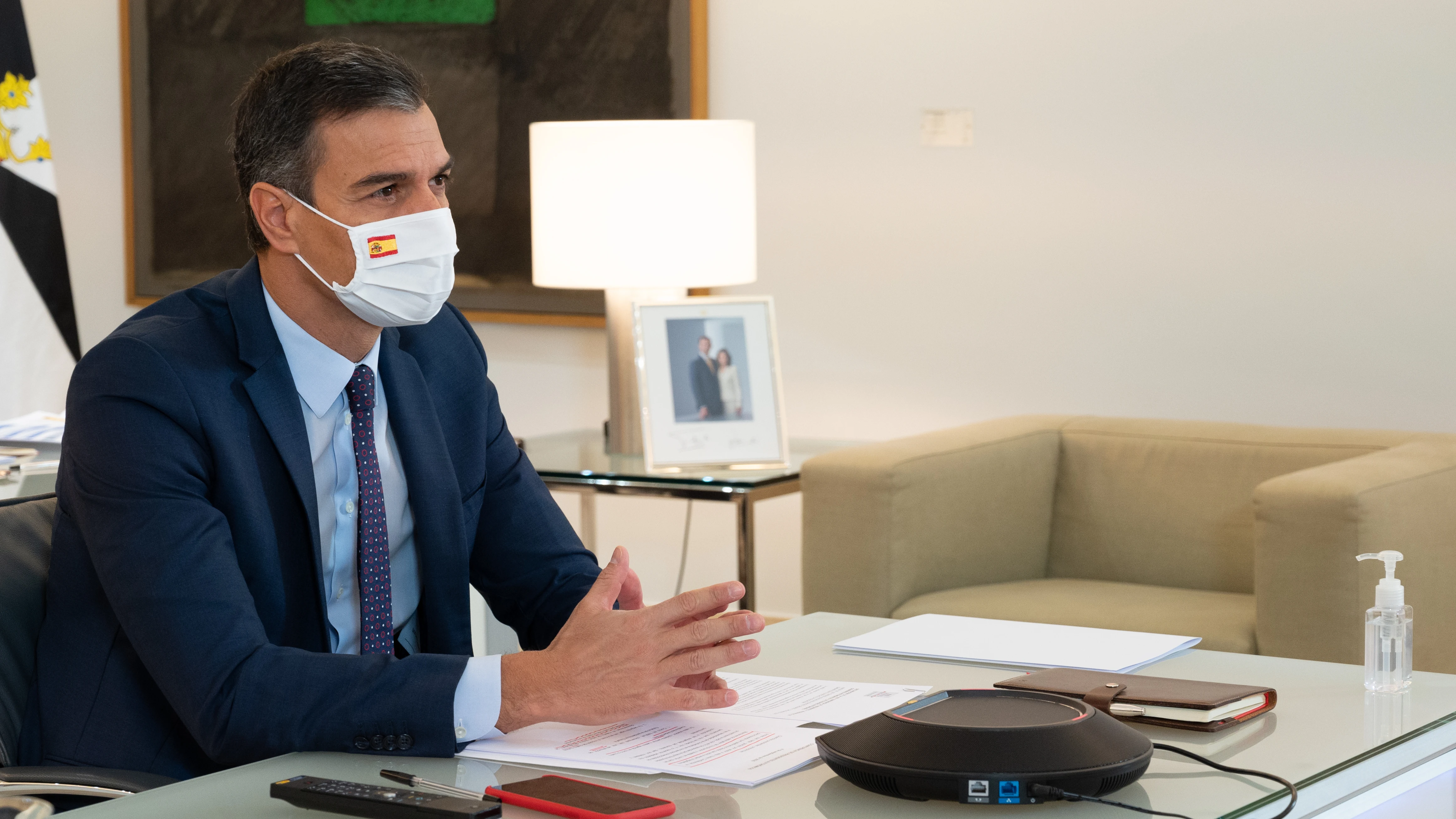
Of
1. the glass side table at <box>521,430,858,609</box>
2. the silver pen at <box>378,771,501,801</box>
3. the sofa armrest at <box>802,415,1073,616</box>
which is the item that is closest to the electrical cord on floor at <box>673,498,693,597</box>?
the glass side table at <box>521,430,858,609</box>

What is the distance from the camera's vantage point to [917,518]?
3053 mm

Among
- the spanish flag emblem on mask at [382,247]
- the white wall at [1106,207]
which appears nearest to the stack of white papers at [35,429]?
the spanish flag emblem on mask at [382,247]

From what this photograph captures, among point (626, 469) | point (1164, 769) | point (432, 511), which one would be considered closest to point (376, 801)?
point (1164, 769)

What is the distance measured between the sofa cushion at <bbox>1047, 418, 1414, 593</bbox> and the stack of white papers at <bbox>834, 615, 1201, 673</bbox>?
159 cm

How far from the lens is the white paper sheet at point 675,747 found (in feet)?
3.68

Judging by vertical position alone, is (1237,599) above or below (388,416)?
below

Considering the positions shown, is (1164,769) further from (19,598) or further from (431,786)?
(19,598)

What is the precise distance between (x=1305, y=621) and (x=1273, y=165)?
1.32m

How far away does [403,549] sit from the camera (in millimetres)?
1697

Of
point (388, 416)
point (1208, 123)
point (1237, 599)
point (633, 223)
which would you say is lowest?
point (1237, 599)

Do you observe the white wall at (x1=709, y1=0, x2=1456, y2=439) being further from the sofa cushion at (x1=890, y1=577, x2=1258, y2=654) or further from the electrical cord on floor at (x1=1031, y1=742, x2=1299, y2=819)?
the electrical cord on floor at (x1=1031, y1=742, x2=1299, y2=819)

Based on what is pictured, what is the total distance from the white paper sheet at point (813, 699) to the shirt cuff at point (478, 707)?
0.57 ft

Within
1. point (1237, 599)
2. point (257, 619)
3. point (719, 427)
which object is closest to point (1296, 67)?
point (1237, 599)

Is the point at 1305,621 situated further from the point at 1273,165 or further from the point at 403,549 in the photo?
the point at 403,549
